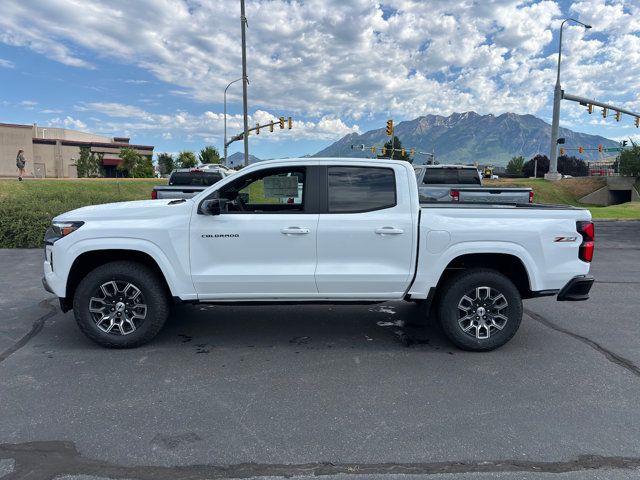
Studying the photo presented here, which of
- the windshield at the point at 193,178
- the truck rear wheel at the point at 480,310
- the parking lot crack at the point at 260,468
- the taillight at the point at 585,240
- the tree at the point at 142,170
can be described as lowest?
the parking lot crack at the point at 260,468

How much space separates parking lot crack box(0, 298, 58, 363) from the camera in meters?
4.68

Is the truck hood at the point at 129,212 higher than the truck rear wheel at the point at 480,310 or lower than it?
higher

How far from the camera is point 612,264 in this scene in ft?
32.3

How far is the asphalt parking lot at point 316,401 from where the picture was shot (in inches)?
116

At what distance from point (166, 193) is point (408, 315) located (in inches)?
251

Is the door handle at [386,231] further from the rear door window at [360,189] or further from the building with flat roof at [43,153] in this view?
the building with flat roof at [43,153]

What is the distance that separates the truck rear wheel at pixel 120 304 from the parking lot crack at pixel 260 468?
1.72 metres

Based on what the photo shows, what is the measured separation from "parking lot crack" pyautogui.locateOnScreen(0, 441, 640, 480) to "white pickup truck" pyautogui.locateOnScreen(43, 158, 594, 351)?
5.93ft

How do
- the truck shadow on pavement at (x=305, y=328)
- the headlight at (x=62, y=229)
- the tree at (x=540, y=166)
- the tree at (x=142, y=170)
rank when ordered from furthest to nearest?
the tree at (x=540, y=166) → the tree at (x=142, y=170) → the truck shadow on pavement at (x=305, y=328) → the headlight at (x=62, y=229)

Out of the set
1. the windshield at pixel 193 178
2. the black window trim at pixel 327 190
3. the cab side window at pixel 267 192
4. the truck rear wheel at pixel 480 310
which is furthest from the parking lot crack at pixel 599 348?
the windshield at pixel 193 178

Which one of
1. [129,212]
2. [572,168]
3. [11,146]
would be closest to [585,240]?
[129,212]

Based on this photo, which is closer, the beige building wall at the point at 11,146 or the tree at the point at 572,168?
the beige building wall at the point at 11,146

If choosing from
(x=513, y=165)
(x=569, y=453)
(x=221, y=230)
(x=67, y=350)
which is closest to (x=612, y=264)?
(x=569, y=453)

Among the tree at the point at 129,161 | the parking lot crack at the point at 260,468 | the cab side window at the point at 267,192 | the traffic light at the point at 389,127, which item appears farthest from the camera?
the tree at the point at 129,161
